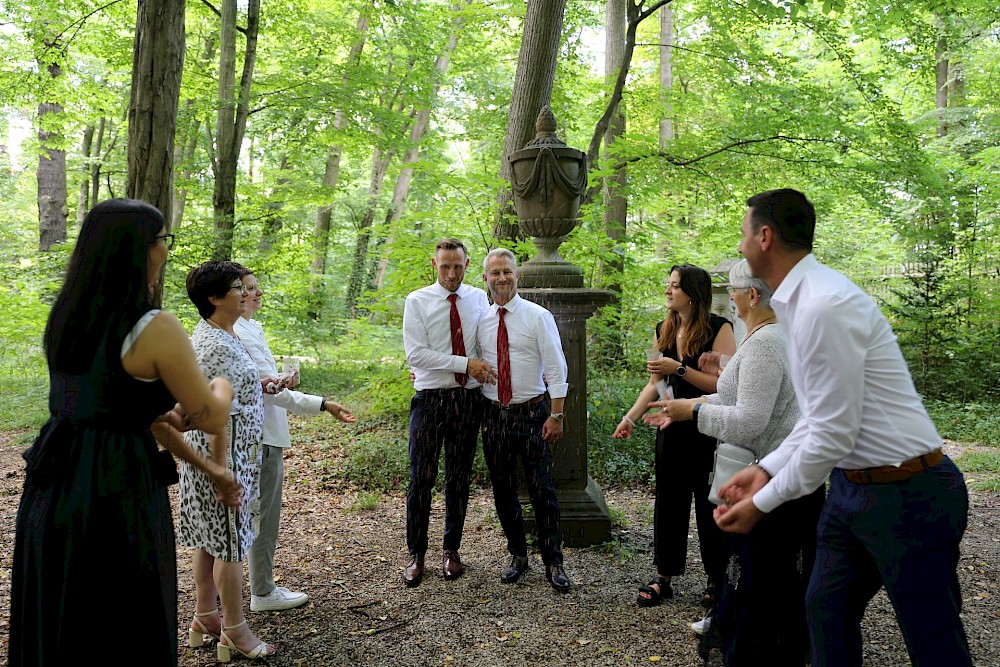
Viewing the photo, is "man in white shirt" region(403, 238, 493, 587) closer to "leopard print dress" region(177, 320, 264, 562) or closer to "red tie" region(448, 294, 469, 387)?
"red tie" region(448, 294, 469, 387)

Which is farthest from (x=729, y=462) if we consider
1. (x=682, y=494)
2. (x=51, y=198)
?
(x=51, y=198)

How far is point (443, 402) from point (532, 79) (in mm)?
4112

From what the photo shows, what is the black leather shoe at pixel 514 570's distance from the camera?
4.19m

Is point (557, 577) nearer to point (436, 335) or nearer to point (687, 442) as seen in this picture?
point (687, 442)

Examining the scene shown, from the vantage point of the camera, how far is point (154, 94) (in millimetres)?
4840

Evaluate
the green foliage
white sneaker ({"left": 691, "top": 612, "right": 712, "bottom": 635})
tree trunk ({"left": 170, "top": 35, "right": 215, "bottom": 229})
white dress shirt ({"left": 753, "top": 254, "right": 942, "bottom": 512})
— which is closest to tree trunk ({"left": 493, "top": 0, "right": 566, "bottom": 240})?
the green foliage

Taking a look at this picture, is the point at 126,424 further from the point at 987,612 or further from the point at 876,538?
the point at 987,612

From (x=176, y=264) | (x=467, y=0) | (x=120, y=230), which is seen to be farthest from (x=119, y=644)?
(x=467, y=0)

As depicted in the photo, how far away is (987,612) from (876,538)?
8.80 feet

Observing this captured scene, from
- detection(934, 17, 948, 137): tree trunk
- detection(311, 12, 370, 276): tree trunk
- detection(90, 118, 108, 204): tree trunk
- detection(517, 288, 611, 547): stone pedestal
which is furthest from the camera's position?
detection(934, 17, 948, 137): tree trunk

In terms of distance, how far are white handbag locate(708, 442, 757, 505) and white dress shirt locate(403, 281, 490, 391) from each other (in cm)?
175

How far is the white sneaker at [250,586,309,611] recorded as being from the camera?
379cm

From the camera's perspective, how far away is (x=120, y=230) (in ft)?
6.38

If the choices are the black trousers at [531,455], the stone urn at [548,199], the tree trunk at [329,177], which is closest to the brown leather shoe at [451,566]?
the black trousers at [531,455]
